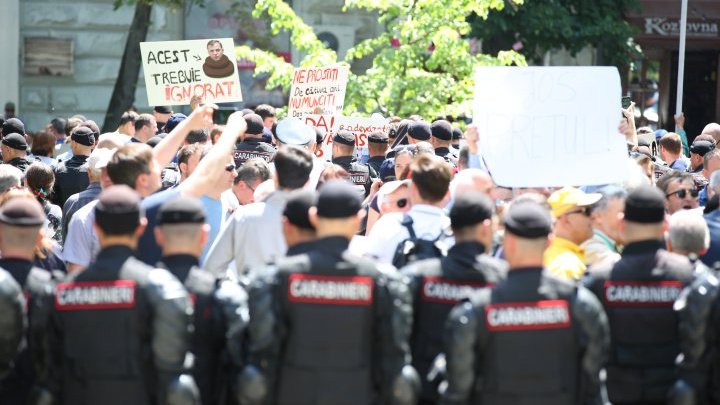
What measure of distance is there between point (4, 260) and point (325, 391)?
1596 mm

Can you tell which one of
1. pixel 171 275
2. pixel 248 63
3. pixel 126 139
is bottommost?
pixel 248 63

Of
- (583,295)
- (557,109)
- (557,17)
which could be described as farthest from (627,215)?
(557,17)

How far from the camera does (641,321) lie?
215 inches

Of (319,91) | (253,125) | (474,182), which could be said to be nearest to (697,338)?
(474,182)

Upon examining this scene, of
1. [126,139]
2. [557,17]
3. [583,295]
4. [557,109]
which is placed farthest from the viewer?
[557,17]

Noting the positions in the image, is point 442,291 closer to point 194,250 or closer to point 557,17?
point 194,250

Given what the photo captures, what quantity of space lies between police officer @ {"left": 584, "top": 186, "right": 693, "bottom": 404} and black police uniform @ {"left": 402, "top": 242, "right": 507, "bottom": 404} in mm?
509

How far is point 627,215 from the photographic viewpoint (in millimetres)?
5672

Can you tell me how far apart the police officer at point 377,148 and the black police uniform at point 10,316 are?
6472mm

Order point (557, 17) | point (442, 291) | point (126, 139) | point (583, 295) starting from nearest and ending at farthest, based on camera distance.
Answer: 1. point (583, 295)
2. point (442, 291)
3. point (126, 139)
4. point (557, 17)

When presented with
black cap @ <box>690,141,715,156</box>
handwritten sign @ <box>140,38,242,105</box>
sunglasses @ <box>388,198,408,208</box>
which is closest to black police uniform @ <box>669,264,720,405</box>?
sunglasses @ <box>388,198,408,208</box>

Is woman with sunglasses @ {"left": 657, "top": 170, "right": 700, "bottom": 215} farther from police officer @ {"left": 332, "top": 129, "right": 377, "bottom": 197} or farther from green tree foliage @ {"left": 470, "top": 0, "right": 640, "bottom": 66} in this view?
green tree foliage @ {"left": 470, "top": 0, "right": 640, "bottom": 66}

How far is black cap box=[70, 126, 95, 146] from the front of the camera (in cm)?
1045

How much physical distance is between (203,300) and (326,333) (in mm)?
564
